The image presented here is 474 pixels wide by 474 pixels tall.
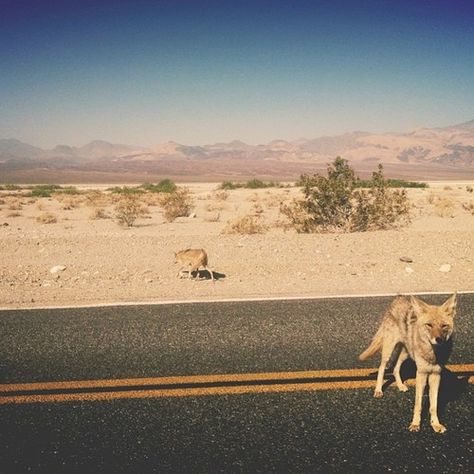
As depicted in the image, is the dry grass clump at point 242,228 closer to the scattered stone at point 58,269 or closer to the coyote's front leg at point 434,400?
the scattered stone at point 58,269

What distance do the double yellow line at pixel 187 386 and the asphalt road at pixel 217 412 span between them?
90 mm

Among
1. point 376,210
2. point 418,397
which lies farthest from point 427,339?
point 376,210

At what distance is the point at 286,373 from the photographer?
4.45m

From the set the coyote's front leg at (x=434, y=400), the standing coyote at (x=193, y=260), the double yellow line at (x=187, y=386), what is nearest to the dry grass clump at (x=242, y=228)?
the standing coyote at (x=193, y=260)

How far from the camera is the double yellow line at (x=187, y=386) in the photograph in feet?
13.3

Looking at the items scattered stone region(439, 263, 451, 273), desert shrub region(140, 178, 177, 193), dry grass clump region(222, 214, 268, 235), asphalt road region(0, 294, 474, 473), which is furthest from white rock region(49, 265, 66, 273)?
desert shrub region(140, 178, 177, 193)

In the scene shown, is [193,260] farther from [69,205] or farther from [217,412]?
[69,205]

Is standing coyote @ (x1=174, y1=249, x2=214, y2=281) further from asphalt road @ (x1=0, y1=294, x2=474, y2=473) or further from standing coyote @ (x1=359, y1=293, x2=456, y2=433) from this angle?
standing coyote @ (x1=359, y1=293, x2=456, y2=433)

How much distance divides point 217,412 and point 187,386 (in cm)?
54

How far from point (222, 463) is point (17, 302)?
221 inches

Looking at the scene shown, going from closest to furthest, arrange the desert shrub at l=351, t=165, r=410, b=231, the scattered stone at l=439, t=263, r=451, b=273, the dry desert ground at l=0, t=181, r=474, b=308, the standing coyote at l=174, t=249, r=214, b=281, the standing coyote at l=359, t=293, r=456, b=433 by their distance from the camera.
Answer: the standing coyote at l=359, t=293, r=456, b=433 < the dry desert ground at l=0, t=181, r=474, b=308 < the standing coyote at l=174, t=249, r=214, b=281 < the scattered stone at l=439, t=263, r=451, b=273 < the desert shrub at l=351, t=165, r=410, b=231

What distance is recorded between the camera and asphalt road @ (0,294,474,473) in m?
3.20

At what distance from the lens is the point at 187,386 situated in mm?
4203

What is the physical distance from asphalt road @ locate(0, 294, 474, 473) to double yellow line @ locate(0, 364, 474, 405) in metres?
0.09
